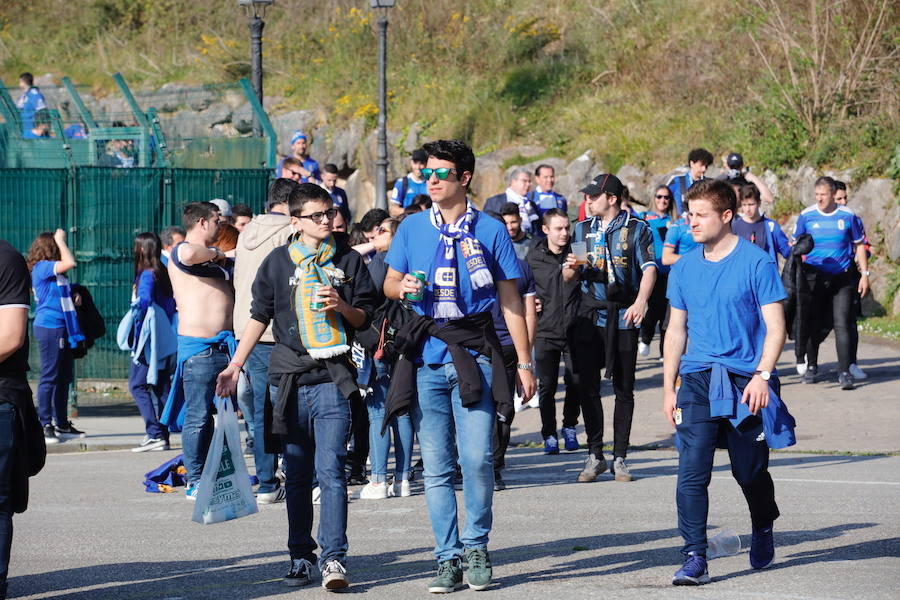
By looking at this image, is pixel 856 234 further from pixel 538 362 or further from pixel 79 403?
pixel 79 403

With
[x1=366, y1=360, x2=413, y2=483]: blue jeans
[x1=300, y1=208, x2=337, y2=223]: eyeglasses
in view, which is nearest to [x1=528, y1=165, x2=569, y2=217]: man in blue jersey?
[x1=366, y1=360, x2=413, y2=483]: blue jeans

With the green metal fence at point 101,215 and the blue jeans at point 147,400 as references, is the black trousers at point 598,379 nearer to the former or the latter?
the blue jeans at point 147,400

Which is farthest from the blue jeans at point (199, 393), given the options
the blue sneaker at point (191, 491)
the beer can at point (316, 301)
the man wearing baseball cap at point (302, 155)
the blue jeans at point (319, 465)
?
the man wearing baseball cap at point (302, 155)

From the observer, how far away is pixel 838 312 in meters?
14.0

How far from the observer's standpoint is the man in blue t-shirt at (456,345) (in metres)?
6.26

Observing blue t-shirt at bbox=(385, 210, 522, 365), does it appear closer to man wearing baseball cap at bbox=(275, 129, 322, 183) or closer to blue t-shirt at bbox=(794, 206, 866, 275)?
man wearing baseball cap at bbox=(275, 129, 322, 183)

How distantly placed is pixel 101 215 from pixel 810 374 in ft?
27.6

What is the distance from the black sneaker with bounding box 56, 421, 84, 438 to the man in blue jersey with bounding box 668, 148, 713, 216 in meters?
6.49

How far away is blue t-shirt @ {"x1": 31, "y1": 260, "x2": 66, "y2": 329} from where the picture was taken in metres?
12.4

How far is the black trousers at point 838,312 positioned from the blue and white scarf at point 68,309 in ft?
25.1

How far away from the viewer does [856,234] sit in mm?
14094

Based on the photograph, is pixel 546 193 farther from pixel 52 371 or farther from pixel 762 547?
pixel 762 547

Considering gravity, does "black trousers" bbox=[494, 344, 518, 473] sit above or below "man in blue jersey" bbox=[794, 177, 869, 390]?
below

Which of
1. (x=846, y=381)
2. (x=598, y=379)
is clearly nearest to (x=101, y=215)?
(x=598, y=379)
